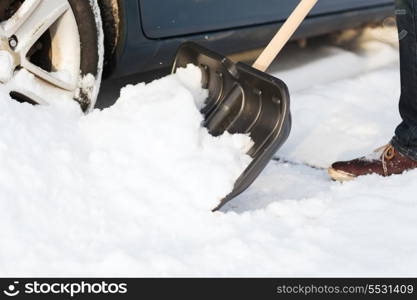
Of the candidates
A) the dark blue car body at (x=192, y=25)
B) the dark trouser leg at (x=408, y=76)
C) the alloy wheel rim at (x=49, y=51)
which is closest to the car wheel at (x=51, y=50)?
the alloy wheel rim at (x=49, y=51)

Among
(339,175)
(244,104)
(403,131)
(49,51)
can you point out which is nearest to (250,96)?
(244,104)

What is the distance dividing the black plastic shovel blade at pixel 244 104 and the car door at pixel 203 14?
0.27 meters

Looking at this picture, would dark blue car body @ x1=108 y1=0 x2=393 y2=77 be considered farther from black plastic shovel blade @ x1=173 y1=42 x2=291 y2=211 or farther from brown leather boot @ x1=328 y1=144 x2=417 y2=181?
brown leather boot @ x1=328 y1=144 x2=417 y2=181

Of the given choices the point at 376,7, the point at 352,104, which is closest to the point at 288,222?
the point at 352,104

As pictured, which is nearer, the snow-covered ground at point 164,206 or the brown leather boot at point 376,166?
the snow-covered ground at point 164,206

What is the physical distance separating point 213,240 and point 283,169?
74 cm

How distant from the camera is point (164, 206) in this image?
2.09 metres

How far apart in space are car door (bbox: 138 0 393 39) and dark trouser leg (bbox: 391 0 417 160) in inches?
32.9

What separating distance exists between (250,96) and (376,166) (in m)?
0.58

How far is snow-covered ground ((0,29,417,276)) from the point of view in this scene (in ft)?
6.17

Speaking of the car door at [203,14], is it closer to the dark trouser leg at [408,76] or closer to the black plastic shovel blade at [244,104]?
the black plastic shovel blade at [244,104]

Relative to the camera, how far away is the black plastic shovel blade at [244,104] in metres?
2.14

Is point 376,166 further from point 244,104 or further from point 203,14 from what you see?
point 203,14

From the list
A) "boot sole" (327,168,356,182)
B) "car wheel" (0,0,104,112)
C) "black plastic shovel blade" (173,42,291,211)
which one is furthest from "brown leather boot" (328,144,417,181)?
"car wheel" (0,0,104,112)
